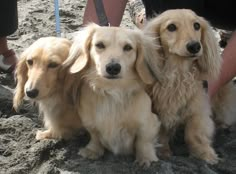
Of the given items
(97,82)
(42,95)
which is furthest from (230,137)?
(42,95)

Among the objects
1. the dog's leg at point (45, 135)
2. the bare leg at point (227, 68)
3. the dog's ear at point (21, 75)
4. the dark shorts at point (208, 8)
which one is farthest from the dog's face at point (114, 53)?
the dark shorts at point (208, 8)

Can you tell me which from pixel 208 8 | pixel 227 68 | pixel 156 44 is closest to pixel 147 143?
pixel 156 44

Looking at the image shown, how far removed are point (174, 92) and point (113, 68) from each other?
43 centimetres

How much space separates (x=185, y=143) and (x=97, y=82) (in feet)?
1.79

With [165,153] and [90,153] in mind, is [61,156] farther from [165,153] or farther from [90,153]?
[165,153]

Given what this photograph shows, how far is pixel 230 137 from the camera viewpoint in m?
2.44

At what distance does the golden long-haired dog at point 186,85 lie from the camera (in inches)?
84.1

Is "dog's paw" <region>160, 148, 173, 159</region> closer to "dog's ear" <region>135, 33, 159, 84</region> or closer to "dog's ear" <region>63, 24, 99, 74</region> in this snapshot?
"dog's ear" <region>135, 33, 159, 84</region>

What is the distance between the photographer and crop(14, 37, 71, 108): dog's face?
1.97m

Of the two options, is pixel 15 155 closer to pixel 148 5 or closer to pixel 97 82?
pixel 97 82

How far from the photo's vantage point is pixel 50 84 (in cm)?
201

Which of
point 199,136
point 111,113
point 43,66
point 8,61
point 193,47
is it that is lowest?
point 8,61

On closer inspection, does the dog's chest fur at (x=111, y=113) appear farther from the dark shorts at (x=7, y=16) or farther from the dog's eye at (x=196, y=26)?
the dark shorts at (x=7, y=16)

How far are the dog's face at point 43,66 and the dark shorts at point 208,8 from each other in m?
0.80
